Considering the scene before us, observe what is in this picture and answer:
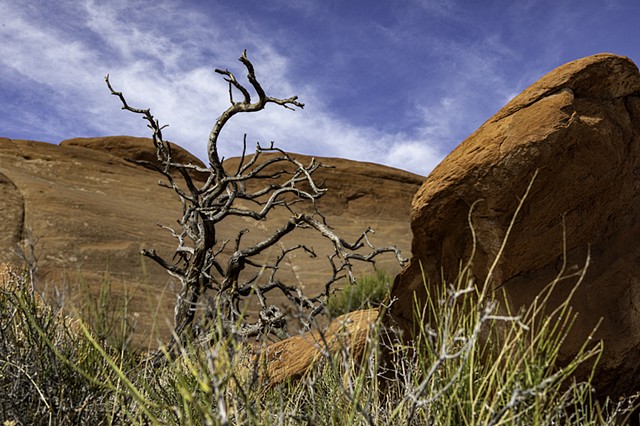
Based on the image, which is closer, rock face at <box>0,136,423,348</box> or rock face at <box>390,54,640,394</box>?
rock face at <box>390,54,640,394</box>

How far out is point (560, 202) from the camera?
4.03 metres

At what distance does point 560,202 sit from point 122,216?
12253mm

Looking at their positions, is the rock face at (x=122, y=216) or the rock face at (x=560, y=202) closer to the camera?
the rock face at (x=560, y=202)

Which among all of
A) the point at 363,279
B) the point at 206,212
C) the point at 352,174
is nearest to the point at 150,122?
the point at 206,212

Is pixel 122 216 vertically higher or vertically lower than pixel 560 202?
lower

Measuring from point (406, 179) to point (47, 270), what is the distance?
919 inches

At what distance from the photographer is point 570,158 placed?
13.0ft

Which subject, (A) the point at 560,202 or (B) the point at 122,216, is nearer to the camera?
(A) the point at 560,202

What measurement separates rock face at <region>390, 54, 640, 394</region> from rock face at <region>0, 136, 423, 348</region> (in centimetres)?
209

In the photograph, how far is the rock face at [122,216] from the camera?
420 inches

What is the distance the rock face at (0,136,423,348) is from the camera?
35.0ft

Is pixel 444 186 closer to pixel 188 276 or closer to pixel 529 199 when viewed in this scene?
pixel 529 199

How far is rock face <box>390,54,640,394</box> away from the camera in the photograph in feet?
12.7

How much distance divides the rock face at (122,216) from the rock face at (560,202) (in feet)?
6.87
